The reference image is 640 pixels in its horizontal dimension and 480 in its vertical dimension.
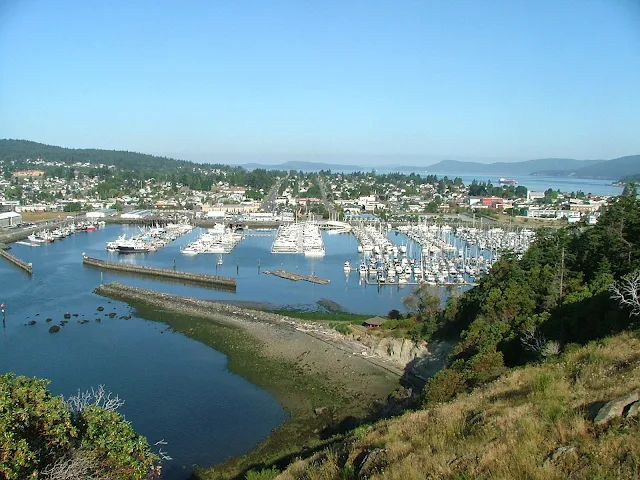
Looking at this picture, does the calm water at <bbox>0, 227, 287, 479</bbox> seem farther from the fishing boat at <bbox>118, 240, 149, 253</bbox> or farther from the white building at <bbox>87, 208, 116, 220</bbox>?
the white building at <bbox>87, 208, 116, 220</bbox>

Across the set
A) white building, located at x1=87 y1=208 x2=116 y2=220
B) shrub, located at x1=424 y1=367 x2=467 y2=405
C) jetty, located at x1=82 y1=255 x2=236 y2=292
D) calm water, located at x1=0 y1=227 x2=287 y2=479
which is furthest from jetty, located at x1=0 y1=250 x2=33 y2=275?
shrub, located at x1=424 y1=367 x2=467 y2=405

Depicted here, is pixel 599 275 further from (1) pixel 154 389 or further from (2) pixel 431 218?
(2) pixel 431 218

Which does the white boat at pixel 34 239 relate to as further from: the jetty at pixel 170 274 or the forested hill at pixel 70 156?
the forested hill at pixel 70 156

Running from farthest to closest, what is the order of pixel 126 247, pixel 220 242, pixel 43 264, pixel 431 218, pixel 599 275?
pixel 431 218
pixel 220 242
pixel 126 247
pixel 43 264
pixel 599 275

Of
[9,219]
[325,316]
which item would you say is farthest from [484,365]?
[9,219]

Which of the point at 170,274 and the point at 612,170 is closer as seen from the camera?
the point at 170,274

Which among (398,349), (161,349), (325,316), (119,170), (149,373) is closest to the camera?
(149,373)

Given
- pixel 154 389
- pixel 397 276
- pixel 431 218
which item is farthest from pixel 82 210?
pixel 154 389

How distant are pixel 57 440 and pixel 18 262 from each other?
15125mm

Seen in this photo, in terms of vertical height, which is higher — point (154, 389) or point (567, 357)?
point (567, 357)

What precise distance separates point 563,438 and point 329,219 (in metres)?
26.0

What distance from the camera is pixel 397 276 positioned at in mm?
14695

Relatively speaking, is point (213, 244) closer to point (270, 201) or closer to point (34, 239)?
point (34, 239)

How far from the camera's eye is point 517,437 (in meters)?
2.32
